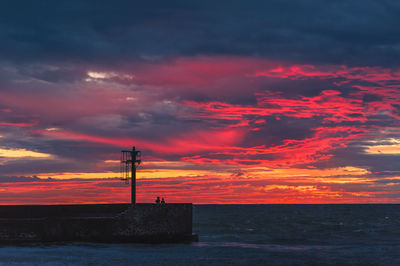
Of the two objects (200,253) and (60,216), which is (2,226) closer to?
(60,216)

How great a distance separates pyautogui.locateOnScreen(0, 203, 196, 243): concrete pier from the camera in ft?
109

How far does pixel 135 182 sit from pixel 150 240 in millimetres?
5928

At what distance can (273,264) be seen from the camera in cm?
2778

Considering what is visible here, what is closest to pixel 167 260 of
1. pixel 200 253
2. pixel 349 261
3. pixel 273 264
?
pixel 200 253

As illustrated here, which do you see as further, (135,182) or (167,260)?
(135,182)

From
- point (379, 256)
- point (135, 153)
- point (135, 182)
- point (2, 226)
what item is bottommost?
point (379, 256)

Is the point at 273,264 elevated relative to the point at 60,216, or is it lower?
lower

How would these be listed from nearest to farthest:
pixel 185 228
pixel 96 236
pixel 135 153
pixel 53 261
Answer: pixel 53 261 < pixel 96 236 < pixel 185 228 < pixel 135 153

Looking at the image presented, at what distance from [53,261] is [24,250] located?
490 cm

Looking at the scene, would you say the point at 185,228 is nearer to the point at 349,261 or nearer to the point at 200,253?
the point at 200,253

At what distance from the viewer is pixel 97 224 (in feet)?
112

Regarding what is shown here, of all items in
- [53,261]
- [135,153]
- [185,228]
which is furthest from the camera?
[135,153]

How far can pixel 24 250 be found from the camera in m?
30.2

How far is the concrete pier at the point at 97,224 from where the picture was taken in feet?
109
